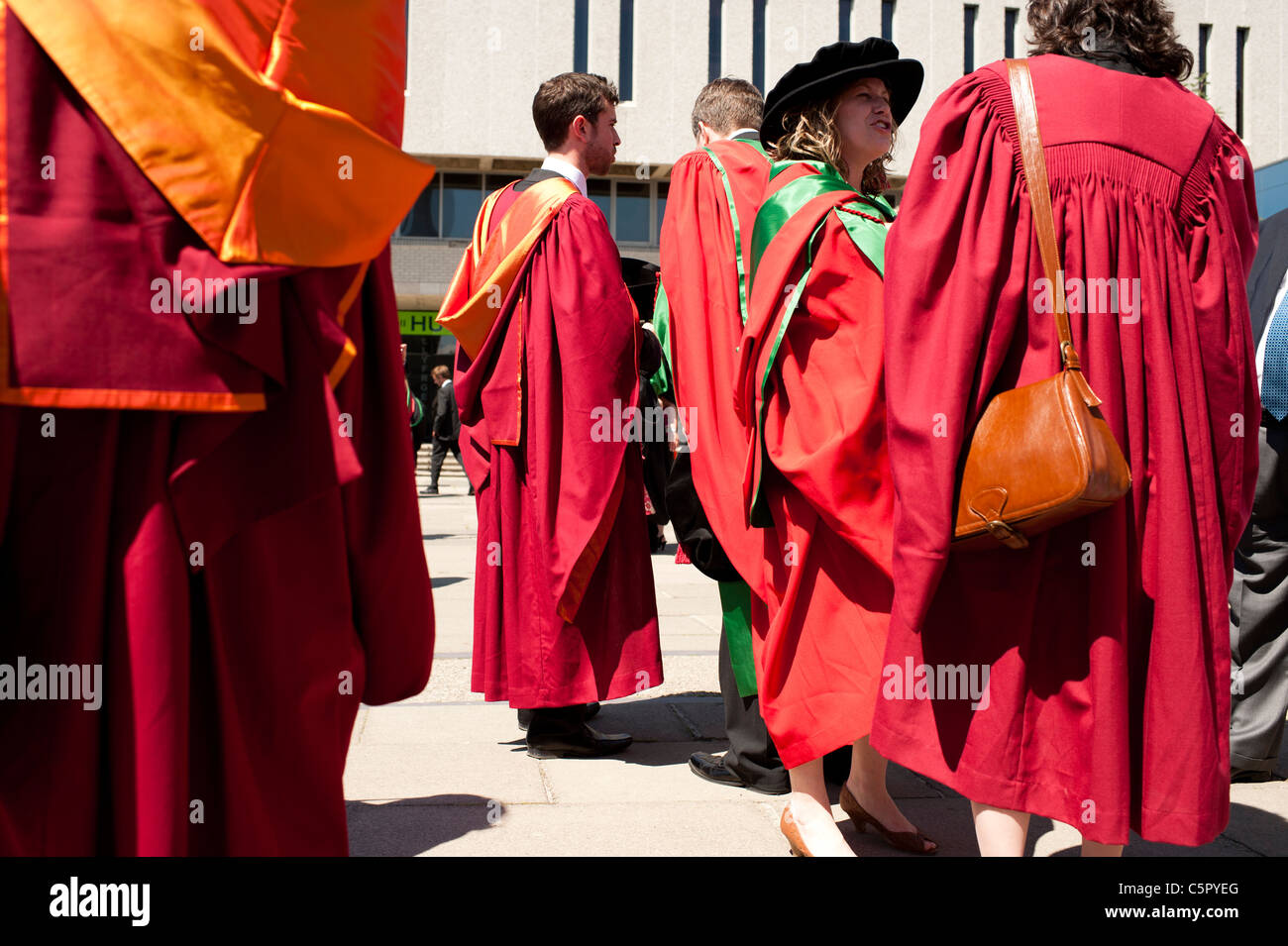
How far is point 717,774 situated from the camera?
357 centimetres

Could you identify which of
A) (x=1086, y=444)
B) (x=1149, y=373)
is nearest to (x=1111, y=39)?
(x=1149, y=373)

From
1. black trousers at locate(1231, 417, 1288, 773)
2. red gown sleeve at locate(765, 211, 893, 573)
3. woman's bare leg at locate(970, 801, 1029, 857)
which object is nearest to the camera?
woman's bare leg at locate(970, 801, 1029, 857)

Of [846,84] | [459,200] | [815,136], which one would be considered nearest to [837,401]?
[815,136]

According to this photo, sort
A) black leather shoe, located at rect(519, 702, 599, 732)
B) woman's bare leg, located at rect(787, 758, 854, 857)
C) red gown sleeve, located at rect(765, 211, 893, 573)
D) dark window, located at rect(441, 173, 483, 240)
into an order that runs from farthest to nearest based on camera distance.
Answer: dark window, located at rect(441, 173, 483, 240) → black leather shoe, located at rect(519, 702, 599, 732) → woman's bare leg, located at rect(787, 758, 854, 857) → red gown sleeve, located at rect(765, 211, 893, 573)

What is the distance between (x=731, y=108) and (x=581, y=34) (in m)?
24.3

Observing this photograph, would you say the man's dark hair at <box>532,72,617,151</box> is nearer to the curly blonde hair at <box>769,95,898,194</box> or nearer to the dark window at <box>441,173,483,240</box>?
the curly blonde hair at <box>769,95,898,194</box>

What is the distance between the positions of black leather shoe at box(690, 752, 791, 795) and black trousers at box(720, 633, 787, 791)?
1 cm

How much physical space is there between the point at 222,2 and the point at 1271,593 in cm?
355

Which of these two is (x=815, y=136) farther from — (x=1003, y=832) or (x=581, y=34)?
(x=581, y=34)

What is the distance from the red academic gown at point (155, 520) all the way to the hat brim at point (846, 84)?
1.68 meters

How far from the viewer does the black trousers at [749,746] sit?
3.45m

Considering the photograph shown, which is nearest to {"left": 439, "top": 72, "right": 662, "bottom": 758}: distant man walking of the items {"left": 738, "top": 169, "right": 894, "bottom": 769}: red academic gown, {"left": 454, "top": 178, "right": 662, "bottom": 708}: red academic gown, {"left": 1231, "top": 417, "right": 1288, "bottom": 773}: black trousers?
{"left": 454, "top": 178, "right": 662, "bottom": 708}: red academic gown

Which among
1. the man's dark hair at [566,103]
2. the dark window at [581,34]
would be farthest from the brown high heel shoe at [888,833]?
the dark window at [581,34]

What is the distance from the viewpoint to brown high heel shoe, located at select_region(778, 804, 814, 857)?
9.14ft
